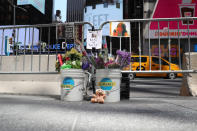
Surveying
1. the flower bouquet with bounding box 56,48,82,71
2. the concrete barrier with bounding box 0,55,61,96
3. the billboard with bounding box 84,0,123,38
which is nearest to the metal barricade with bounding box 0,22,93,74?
the concrete barrier with bounding box 0,55,61,96

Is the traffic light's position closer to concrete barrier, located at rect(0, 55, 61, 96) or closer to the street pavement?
concrete barrier, located at rect(0, 55, 61, 96)

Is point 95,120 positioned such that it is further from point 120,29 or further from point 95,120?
point 120,29

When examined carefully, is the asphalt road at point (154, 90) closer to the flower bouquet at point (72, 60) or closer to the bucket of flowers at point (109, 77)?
the bucket of flowers at point (109, 77)

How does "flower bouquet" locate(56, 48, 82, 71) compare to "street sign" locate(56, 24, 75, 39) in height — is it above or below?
below

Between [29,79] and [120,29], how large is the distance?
1941 millimetres

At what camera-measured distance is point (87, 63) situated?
8.46 ft

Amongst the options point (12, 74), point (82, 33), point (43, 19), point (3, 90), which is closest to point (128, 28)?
point (82, 33)

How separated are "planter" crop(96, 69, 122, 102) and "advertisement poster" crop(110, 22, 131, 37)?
4.20 feet

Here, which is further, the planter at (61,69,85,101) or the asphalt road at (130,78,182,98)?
the asphalt road at (130,78,182,98)

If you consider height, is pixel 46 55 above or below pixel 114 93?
above

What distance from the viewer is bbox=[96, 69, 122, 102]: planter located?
7.55 feet

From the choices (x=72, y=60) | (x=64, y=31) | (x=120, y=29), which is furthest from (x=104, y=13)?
(x=72, y=60)

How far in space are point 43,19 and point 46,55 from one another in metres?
60.1

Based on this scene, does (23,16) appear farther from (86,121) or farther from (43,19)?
(86,121)
